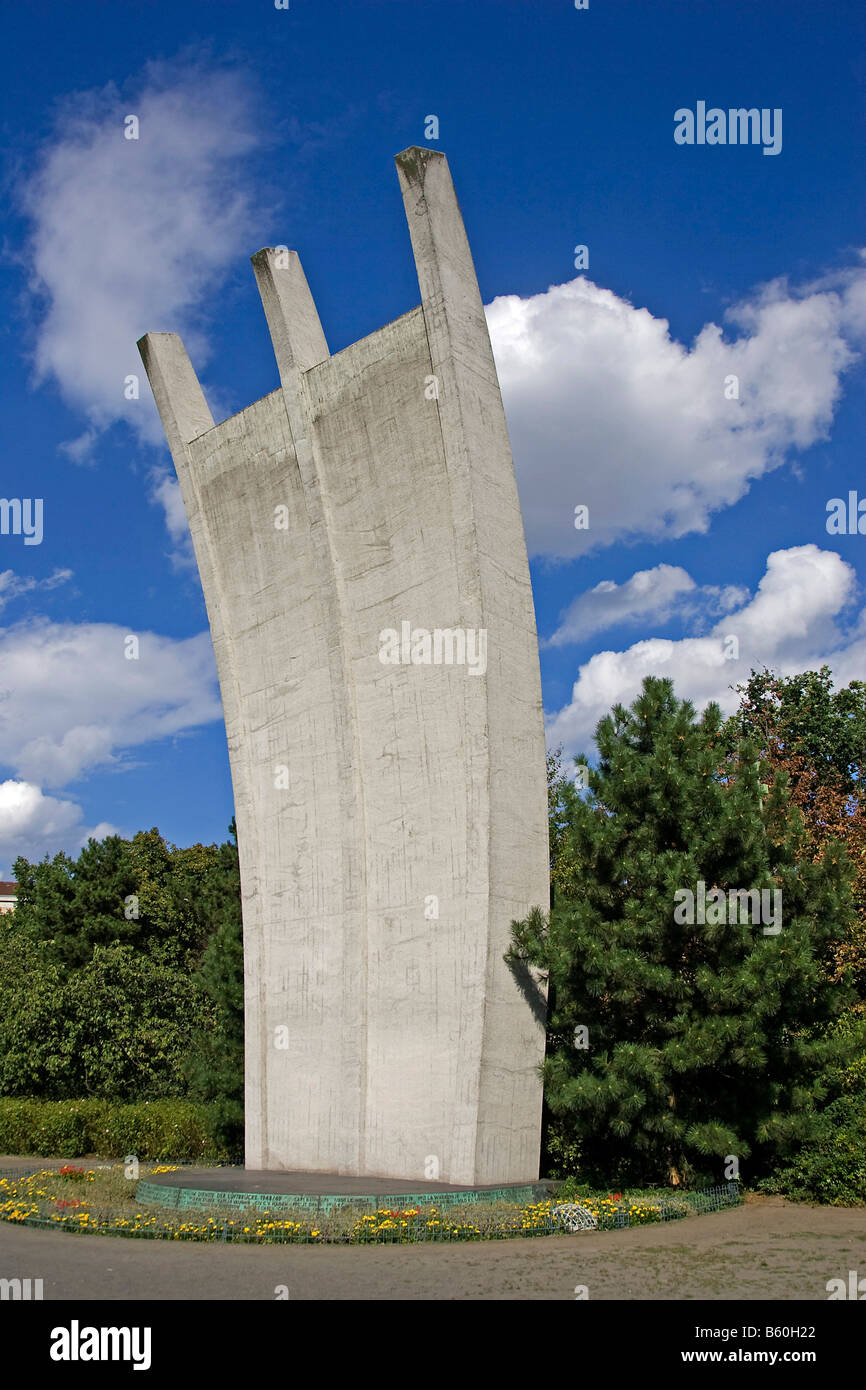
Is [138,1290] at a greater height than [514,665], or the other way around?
[514,665]

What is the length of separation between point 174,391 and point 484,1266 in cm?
1264

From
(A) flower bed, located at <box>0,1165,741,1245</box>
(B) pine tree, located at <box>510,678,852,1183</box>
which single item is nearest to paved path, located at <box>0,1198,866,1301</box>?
(A) flower bed, located at <box>0,1165,741,1245</box>

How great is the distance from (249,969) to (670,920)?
613cm

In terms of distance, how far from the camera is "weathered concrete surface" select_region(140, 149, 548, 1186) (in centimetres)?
1221

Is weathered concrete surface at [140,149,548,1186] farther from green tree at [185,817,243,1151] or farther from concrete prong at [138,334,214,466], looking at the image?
green tree at [185,817,243,1151]

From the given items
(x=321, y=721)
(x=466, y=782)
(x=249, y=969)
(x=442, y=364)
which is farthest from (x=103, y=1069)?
(x=442, y=364)

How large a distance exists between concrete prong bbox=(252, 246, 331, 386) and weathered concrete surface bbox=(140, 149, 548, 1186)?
3 centimetres

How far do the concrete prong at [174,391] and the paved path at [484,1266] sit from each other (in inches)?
425

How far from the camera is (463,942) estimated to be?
39.9 feet

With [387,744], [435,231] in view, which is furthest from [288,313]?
[387,744]

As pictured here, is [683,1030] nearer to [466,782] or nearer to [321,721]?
[466,782]

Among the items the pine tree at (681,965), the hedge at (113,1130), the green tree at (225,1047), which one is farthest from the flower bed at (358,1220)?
the hedge at (113,1130)
